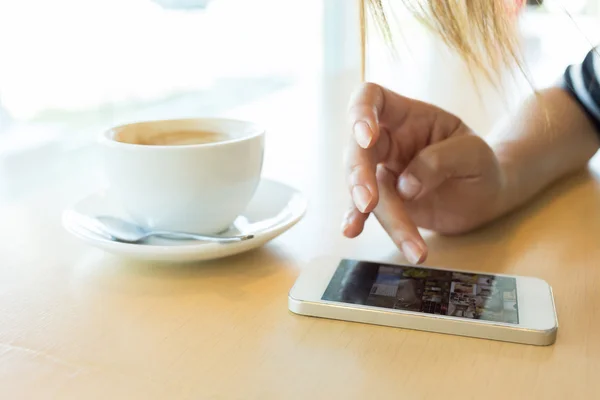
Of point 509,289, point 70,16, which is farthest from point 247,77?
point 509,289

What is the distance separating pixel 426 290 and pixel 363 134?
139 millimetres

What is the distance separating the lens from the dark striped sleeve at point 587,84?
0.74m

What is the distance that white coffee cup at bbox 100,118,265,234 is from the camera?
1.59 feet

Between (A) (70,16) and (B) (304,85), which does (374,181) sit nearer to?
(A) (70,16)

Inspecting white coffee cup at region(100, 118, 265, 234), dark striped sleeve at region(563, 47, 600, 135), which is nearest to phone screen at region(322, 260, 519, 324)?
white coffee cup at region(100, 118, 265, 234)

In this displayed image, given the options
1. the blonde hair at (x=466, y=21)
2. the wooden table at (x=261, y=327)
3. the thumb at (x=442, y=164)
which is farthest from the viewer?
the thumb at (x=442, y=164)

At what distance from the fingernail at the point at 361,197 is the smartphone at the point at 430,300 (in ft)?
0.17

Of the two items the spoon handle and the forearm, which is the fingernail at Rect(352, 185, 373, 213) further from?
the forearm

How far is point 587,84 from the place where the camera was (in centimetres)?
75

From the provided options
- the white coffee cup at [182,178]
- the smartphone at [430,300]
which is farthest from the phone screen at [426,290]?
the white coffee cup at [182,178]

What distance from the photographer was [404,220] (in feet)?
1.68

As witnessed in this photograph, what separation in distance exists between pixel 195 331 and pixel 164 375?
54mm

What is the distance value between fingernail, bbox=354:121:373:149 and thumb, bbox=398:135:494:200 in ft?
0.25

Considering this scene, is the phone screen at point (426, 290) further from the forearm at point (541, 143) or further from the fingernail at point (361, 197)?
the forearm at point (541, 143)
